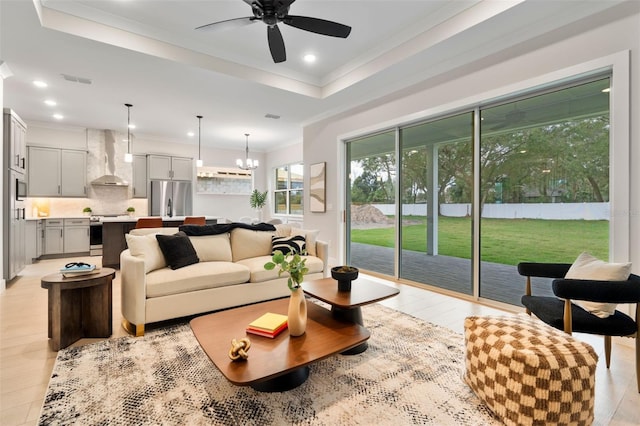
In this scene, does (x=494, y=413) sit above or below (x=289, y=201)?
below

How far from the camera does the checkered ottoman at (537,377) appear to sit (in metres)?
1.46

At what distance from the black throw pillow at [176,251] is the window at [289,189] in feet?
17.0

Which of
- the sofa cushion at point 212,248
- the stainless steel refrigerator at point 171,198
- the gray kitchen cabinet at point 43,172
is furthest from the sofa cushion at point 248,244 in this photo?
the gray kitchen cabinet at point 43,172

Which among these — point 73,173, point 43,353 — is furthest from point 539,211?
point 73,173

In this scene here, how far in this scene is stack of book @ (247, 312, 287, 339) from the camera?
184 centimetres

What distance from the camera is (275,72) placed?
4.46m

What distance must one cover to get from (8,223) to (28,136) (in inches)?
140

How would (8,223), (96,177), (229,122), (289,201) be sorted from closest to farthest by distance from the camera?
(8,223) → (229,122) → (96,177) → (289,201)

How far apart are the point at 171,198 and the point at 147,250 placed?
534 cm

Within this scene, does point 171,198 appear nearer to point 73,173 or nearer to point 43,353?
point 73,173

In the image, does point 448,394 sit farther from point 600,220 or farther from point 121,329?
point 121,329

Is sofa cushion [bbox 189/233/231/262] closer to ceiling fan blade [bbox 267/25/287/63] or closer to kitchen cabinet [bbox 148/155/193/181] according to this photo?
ceiling fan blade [bbox 267/25/287/63]

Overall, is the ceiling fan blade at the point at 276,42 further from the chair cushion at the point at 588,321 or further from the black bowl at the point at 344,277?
the chair cushion at the point at 588,321

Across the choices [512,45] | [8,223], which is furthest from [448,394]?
[8,223]
